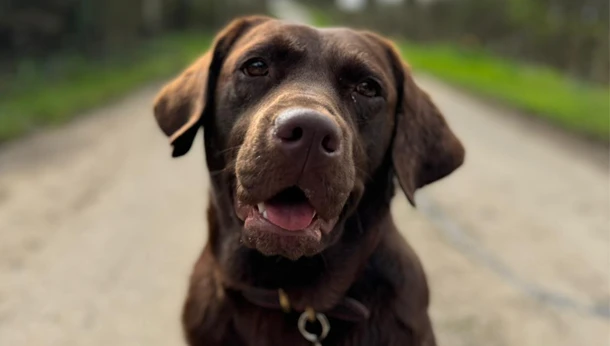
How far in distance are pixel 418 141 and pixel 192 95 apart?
0.95 meters

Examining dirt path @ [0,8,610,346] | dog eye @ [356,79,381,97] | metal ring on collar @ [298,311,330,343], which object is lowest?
dirt path @ [0,8,610,346]

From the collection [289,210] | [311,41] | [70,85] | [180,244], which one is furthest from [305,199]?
[70,85]

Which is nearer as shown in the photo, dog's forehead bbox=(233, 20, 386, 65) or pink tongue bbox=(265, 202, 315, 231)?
pink tongue bbox=(265, 202, 315, 231)

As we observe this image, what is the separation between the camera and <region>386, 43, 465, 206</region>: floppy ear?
3.01m

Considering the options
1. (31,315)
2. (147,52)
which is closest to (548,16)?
(147,52)

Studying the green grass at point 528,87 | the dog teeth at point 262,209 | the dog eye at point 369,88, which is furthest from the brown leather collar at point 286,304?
the green grass at point 528,87

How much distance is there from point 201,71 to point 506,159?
281 inches

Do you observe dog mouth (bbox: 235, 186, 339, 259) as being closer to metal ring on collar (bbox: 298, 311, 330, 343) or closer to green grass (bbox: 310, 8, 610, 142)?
metal ring on collar (bbox: 298, 311, 330, 343)

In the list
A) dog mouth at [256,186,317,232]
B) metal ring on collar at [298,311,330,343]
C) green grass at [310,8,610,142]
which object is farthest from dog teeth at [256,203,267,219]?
green grass at [310,8,610,142]

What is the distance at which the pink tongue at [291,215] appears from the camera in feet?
8.30

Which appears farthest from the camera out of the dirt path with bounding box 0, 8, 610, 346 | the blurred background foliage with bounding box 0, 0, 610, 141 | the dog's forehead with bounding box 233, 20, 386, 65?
the blurred background foliage with bounding box 0, 0, 610, 141

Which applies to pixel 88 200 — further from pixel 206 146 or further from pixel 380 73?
pixel 380 73

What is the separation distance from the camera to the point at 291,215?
255cm

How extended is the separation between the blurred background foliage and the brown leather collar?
24.2 ft
